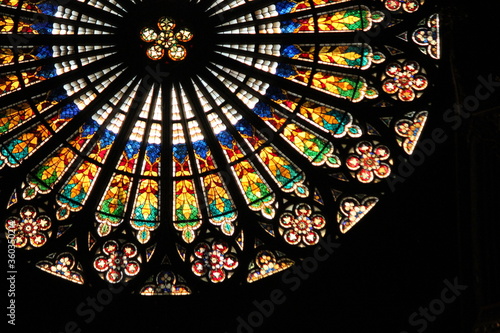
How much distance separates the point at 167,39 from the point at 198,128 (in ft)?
5.24

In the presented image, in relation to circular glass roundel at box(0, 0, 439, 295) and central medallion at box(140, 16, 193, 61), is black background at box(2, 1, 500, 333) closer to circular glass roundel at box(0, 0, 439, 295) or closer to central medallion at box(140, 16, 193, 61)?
circular glass roundel at box(0, 0, 439, 295)

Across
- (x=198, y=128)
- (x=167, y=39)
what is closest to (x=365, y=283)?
(x=198, y=128)

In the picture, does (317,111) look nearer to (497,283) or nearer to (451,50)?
(451,50)

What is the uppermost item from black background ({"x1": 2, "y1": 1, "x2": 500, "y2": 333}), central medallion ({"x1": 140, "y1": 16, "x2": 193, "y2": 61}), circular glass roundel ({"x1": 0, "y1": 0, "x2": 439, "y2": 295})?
central medallion ({"x1": 140, "y1": 16, "x2": 193, "y2": 61})

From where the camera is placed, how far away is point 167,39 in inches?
574

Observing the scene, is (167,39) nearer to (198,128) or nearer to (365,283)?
(198,128)

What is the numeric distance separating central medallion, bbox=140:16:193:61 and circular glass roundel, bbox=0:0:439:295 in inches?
0.9

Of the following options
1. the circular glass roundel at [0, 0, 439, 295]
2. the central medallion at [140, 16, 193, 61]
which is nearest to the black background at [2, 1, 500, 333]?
the circular glass roundel at [0, 0, 439, 295]

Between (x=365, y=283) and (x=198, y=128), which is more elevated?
(x=198, y=128)

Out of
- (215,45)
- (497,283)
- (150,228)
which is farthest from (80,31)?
(497,283)

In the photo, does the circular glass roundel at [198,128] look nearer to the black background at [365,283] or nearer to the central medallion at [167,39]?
the central medallion at [167,39]

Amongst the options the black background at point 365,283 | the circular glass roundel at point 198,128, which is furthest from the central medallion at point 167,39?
the black background at point 365,283

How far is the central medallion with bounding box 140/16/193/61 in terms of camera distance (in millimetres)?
14469

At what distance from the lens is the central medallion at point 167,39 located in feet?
47.5
